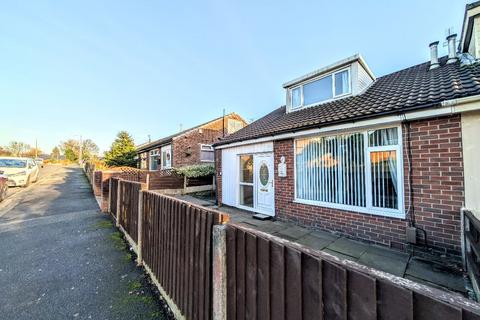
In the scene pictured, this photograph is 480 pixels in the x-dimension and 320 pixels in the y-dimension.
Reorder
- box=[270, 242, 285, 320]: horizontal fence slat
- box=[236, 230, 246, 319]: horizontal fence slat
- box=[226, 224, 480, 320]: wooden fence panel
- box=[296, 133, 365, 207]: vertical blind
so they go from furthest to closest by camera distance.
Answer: box=[296, 133, 365, 207]: vertical blind < box=[236, 230, 246, 319]: horizontal fence slat < box=[270, 242, 285, 320]: horizontal fence slat < box=[226, 224, 480, 320]: wooden fence panel

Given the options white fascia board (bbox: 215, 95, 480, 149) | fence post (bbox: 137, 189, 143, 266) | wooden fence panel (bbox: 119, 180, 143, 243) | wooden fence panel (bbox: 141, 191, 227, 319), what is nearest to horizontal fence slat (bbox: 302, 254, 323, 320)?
wooden fence panel (bbox: 141, 191, 227, 319)

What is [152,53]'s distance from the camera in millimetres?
10320

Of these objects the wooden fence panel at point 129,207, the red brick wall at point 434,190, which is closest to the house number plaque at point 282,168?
the red brick wall at point 434,190

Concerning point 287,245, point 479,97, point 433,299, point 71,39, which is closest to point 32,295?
point 287,245

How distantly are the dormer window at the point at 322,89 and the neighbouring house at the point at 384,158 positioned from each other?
39 mm

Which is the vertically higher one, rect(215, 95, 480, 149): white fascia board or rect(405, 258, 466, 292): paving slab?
rect(215, 95, 480, 149): white fascia board

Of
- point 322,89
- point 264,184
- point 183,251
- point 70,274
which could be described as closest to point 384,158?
point 264,184

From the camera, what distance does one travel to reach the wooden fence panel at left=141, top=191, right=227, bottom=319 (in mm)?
2174

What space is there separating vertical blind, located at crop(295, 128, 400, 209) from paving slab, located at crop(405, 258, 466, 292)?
1.17 metres

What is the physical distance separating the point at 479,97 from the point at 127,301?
6449 millimetres

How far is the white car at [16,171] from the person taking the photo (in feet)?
42.4

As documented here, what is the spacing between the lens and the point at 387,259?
13.0ft

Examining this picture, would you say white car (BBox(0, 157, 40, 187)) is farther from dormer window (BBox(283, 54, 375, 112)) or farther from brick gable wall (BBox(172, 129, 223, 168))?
dormer window (BBox(283, 54, 375, 112))

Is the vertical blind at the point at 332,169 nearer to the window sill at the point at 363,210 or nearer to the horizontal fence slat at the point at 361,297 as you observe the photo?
the window sill at the point at 363,210
